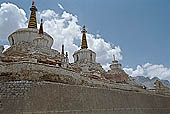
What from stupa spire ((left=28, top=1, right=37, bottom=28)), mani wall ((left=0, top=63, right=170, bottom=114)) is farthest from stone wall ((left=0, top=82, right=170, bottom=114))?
stupa spire ((left=28, top=1, right=37, bottom=28))

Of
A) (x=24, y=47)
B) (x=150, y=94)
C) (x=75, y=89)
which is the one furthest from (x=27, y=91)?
(x=150, y=94)

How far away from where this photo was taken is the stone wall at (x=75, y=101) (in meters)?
9.08

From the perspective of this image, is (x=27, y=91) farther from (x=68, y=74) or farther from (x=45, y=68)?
(x=68, y=74)

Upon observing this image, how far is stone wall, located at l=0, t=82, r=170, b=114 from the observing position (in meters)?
9.08

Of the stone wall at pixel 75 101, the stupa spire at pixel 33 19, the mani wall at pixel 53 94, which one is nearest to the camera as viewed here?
the stone wall at pixel 75 101

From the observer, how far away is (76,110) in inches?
422

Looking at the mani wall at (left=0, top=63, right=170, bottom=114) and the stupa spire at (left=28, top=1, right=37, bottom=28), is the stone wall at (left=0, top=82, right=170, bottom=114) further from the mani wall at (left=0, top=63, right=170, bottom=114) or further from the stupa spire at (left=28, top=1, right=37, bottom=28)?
the stupa spire at (left=28, top=1, right=37, bottom=28)

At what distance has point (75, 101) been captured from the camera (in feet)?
35.9

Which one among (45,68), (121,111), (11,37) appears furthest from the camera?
(11,37)

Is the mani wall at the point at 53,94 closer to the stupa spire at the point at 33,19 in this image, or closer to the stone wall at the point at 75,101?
the stone wall at the point at 75,101

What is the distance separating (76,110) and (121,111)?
4.56 m

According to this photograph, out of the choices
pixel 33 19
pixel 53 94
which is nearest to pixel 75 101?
pixel 53 94

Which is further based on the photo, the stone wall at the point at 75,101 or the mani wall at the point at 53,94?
the mani wall at the point at 53,94

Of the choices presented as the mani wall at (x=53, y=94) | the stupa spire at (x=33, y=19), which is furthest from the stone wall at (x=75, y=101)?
the stupa spire at (x=33, y=19)
